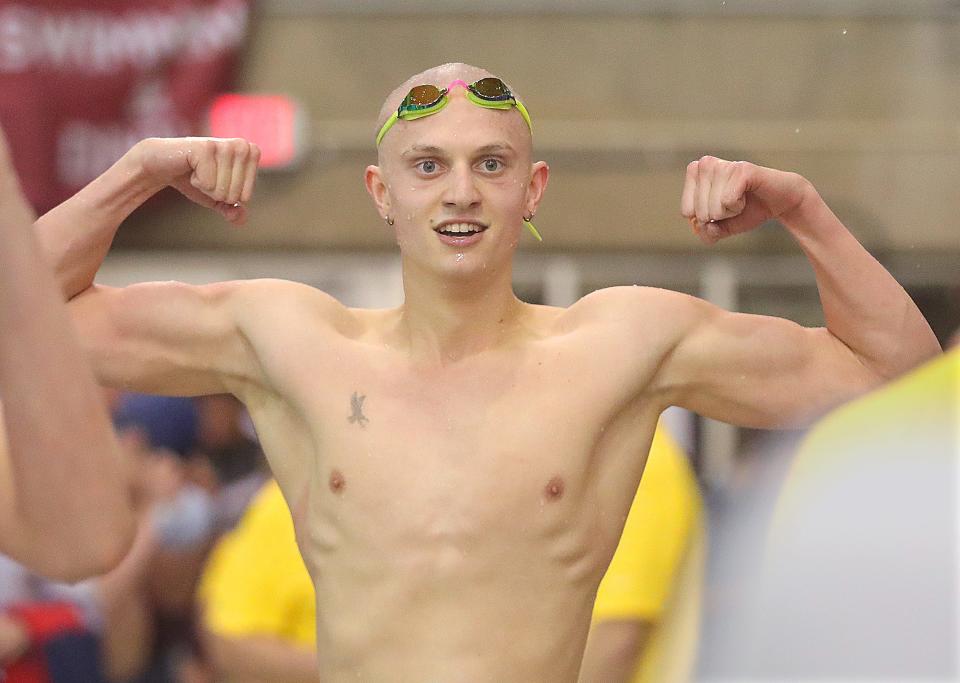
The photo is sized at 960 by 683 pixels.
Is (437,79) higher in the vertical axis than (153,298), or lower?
higher

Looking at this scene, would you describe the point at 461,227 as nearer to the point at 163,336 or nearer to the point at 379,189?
the point at 379,189

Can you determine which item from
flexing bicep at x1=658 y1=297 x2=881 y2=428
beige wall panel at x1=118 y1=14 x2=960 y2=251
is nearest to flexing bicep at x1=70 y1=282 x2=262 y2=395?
flexing bicep at x1=658 y1=297 x2=881 y2=428

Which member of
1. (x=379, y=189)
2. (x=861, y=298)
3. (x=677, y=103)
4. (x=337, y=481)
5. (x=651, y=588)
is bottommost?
(x=651, y=588)

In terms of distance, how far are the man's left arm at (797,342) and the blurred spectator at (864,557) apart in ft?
3.30

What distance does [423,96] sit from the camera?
260 cm

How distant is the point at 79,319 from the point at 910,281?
2952mm

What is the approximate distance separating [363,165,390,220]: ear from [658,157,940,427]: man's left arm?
1.71 ft

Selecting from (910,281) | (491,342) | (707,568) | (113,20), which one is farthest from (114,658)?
(113,20)

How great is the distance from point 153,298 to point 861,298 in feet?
3.93

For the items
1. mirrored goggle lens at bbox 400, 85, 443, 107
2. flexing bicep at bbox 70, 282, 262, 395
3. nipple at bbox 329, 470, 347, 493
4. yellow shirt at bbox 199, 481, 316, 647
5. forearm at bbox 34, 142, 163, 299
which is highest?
mirrored goggle lens at bbox 400, 85, 443, 107

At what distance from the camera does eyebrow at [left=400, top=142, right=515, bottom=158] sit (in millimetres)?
2574

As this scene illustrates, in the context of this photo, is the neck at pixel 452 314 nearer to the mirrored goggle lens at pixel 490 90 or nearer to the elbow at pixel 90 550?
the mirrored goggle lens at pixel 490 90

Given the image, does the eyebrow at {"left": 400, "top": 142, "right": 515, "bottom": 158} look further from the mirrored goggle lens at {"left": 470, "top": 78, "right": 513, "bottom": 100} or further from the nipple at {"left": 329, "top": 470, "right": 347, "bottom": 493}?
the nipple at {"left": 329, "top": 470, "right": 347, "bottom": 493}

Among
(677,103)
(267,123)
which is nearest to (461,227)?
(677,103)
